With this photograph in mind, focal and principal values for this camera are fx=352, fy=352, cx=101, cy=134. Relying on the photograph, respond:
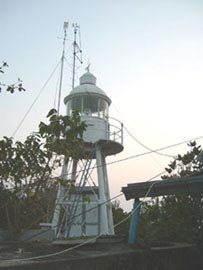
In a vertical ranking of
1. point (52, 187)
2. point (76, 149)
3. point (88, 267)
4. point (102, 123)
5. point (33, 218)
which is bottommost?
point (88, 267)

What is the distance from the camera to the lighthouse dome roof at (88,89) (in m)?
16.1

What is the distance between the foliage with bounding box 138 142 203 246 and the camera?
984 cm

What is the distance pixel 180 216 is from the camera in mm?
Answer: 10266

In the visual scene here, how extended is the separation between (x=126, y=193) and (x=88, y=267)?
290cm

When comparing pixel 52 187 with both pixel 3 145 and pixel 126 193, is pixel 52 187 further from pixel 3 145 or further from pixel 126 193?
pixel 126 193

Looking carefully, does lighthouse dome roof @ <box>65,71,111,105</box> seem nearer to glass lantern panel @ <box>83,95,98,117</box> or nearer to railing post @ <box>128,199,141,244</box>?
glass lantern panel @ <box>83,95,98,117</box>

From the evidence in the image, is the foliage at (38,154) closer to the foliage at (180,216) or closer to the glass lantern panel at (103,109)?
the foliage at (180,216)

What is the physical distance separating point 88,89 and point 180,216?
7924 mm

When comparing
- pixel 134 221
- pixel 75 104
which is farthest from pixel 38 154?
pixel 75 104

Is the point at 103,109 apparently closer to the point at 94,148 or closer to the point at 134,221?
the point at 94,148

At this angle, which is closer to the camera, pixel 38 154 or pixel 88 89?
pixel 38 154

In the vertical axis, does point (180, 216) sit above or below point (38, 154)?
below

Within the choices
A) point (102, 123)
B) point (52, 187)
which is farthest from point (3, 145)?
point (102, 123)

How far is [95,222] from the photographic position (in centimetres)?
1716
